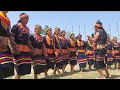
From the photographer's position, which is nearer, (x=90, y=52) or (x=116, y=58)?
(x=90, y=52)

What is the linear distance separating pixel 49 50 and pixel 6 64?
1785 millimetres

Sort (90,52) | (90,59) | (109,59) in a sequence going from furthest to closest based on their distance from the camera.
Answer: (109,59)
(90,59)
(90,52)

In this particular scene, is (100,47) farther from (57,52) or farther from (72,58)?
(72,58)

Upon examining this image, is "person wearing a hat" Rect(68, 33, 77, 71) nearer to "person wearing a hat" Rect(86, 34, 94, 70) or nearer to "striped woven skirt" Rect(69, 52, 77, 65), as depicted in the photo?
"striped woven skirt" Rect(69, 52, 77, 65)

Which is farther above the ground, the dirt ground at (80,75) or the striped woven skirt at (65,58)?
the striped woven skirt at (65,58)

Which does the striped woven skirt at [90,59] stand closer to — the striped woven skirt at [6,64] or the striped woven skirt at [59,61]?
the striped woven skirt at [59,61]

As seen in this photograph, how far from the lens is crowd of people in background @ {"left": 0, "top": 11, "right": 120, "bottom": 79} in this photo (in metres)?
7.80

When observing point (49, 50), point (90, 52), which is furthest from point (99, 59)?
point (49, 50)

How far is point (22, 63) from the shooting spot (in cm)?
806

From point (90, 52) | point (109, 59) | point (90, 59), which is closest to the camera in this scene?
point (90, 52)

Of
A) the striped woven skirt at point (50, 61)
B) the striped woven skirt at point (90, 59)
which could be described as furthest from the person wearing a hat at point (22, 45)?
the striped woven skirt at point (90, 59)

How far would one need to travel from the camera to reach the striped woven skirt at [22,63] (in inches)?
315
